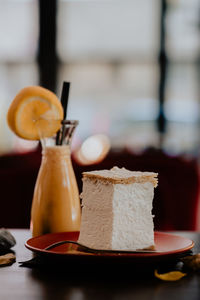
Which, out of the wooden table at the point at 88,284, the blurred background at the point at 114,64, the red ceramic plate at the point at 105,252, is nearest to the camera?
the wooden table at the point at 88,284

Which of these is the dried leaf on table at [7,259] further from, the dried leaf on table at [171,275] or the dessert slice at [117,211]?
the dried leaf on table at [171,275]

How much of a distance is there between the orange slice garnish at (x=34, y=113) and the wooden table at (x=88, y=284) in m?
0.35

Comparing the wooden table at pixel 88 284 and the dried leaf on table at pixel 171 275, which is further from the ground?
the dried leaf on table at pixel 171 275

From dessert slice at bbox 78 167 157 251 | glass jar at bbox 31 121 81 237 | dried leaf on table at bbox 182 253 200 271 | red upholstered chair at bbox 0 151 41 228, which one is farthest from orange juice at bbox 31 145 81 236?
red upholstered chair at bbox 0 151 41 228

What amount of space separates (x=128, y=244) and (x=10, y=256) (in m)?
0.23

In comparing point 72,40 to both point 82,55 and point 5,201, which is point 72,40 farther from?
point 5,201

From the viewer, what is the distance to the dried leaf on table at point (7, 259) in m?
1.05

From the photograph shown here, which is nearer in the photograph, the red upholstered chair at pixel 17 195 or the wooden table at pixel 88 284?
the wooden table at pixel 88 284

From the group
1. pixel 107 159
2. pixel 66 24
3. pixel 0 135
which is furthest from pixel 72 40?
pixel 107 159

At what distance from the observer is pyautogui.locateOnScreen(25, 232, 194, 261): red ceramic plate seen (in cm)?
97

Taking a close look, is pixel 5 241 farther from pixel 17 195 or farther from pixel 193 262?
pixel 17 195

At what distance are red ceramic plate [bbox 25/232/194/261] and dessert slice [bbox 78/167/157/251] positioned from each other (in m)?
0.04

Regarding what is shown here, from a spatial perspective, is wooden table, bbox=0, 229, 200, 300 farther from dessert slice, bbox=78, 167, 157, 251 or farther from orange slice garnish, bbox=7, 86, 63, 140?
orange slice garnish, bbox=7, 86, 63, 140

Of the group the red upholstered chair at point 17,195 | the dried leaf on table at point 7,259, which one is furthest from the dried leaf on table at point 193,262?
the red upholstered chair at point 17,195
